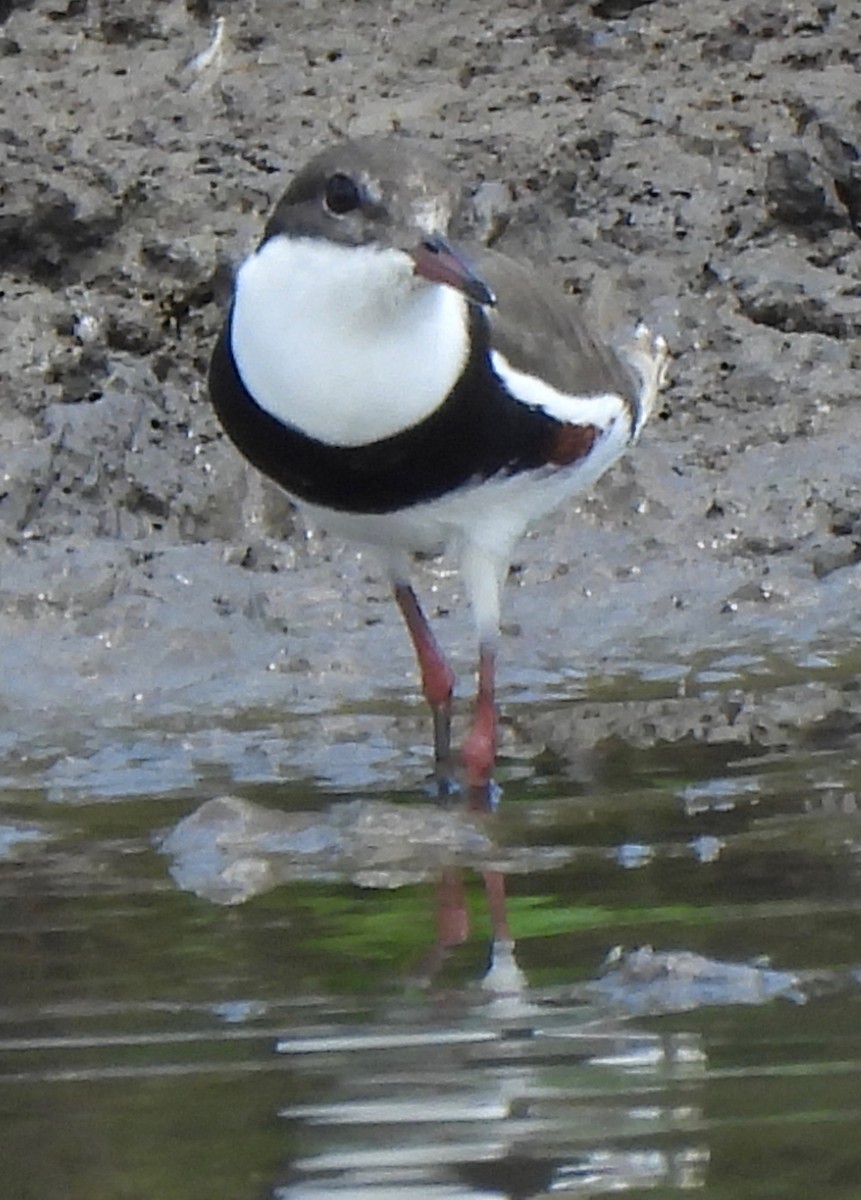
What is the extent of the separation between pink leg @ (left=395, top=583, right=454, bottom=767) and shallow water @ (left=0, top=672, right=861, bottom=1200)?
8.1 inches

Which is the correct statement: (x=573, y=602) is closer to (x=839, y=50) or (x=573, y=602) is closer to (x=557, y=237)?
(x=557, y=237)

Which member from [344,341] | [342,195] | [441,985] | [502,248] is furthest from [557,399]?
[502,248]

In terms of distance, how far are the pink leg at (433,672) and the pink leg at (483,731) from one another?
0.07m

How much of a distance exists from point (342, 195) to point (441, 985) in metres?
1.68

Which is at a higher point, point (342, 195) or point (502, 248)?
point (342, 195)

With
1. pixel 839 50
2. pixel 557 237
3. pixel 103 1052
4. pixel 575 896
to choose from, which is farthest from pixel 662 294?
pixel 103 1052

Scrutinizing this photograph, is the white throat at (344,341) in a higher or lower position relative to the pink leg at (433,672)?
higher

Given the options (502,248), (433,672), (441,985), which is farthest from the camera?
(502,248)

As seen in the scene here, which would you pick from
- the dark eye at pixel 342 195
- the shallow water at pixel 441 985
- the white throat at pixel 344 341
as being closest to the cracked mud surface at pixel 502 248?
the shallow water at pixel 441 985

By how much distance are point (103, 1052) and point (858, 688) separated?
107 inches

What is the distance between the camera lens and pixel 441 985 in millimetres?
4121

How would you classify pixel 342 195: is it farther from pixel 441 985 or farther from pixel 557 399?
pixel 441 985

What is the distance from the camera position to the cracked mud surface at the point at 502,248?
21.2 feet

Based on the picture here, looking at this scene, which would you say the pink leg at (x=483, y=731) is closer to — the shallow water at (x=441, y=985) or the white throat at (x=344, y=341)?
the shallow water at (x=441, y=985)
